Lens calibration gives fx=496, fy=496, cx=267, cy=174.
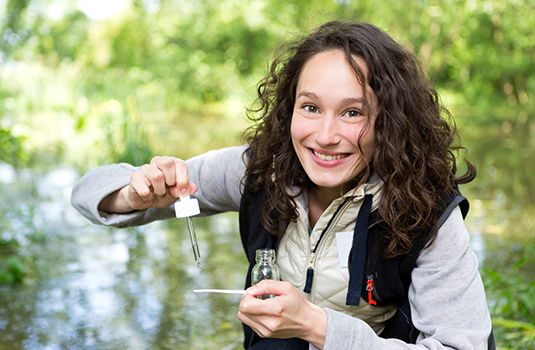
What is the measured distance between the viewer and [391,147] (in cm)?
163

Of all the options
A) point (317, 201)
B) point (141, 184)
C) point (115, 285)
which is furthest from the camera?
point (115, 285)

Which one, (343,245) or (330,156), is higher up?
(330,156)

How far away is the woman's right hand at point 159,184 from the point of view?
1.49m

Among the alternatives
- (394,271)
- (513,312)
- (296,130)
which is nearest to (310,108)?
(296,130)

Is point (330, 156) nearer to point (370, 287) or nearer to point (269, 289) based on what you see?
point (370, 287)

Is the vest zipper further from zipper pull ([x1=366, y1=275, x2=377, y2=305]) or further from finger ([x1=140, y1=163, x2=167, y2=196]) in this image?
finger ([x1=140, y1=163, x2=167, y2=196])

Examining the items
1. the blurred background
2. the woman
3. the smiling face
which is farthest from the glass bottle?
the blurred background

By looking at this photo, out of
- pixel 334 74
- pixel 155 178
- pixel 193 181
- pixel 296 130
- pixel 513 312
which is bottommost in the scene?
pixel 513 312

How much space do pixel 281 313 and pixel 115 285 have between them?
7.71ft

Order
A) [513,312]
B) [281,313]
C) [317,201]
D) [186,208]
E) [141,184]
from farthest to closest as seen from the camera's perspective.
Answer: [513,312]
[317,201]
[141,184]
[186,208]
[281,313]

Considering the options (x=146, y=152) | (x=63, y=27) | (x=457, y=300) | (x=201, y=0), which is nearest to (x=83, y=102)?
(x=146, y=152)

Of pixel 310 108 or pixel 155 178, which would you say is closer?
pixel 155 178

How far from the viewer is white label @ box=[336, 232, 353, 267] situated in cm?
171

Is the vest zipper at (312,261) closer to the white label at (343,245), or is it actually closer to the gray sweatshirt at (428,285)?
the white label at (343,245)
